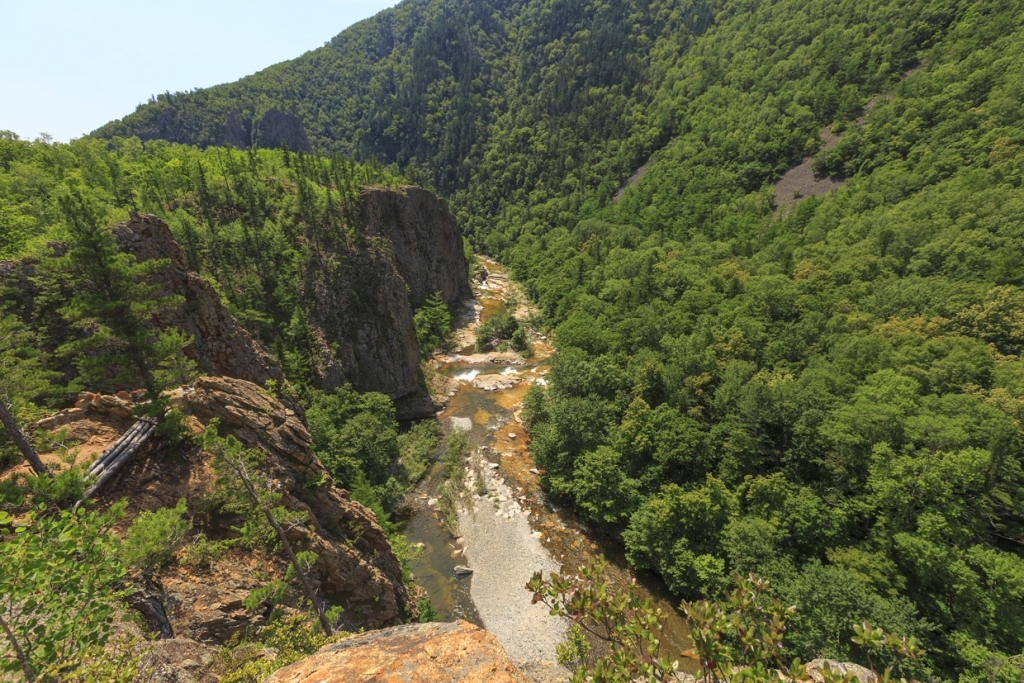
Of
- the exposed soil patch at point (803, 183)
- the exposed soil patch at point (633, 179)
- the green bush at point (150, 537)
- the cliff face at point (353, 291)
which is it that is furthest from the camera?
the exposed soil patch at point (633, 179)

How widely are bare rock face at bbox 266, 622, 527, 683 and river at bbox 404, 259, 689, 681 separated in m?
15.8

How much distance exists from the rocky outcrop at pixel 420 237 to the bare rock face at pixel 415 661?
53.5 metres

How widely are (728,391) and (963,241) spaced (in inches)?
1375

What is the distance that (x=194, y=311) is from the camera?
1037 inches

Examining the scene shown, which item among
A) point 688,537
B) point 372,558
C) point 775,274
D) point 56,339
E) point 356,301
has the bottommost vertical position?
point 688,537

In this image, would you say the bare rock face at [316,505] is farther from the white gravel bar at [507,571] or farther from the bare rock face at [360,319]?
the bare rock face at [360,319]

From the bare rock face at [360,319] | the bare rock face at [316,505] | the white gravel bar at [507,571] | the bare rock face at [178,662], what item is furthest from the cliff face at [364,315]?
the bare rock face at [178,662]

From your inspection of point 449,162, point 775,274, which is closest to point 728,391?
point 775,274

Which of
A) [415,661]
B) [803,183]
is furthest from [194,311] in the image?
[803,183]

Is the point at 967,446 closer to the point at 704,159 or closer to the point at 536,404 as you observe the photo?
the point at 536,404

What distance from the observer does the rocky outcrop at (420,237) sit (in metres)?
62.5

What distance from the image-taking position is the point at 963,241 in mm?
44375

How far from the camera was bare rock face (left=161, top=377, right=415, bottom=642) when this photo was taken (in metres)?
19.1

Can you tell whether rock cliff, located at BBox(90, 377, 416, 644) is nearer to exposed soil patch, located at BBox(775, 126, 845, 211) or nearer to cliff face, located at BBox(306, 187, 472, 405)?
cliff face, located at BBox(306, 187, 472, 405)
